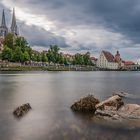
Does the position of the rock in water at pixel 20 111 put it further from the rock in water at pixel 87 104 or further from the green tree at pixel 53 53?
the green tree at pixel 53 53

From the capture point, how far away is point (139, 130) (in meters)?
20.0

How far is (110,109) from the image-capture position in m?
25.2

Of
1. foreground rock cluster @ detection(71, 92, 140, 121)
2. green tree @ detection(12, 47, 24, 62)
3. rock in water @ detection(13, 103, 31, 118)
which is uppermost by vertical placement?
green tree @ detection(12, 47, 24, 62)

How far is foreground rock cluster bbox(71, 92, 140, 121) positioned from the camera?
23.4 metres

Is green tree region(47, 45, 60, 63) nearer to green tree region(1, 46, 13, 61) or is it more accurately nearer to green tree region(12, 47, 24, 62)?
green tree region(12, 47, 24, 62)

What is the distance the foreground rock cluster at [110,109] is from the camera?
23.4 m

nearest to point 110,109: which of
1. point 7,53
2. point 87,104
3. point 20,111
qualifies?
point 87,104

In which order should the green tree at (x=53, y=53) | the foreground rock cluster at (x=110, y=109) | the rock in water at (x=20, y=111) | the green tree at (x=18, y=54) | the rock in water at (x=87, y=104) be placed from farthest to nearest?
the green tree at (x=53, y=53), the green tree at (x=18, y=54), the rock in water at (x=87, y=104), the rock in water at (x=20, y=111), the foreground rock cluster at (x=110, y=109)

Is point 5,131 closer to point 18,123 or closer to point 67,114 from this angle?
point 18,123

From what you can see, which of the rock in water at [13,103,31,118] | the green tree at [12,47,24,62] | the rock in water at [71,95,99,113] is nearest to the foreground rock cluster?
the rock in water at [71,95,99,113]

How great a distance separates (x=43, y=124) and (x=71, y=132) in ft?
10.8

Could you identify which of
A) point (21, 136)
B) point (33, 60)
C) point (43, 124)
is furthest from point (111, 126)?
point (33, 60)

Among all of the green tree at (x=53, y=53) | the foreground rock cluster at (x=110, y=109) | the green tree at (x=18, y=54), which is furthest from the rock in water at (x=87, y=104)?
the green tree at (x=53, y=53)

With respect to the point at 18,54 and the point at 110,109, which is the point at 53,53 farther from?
the point at 110,109
